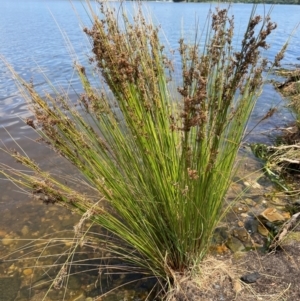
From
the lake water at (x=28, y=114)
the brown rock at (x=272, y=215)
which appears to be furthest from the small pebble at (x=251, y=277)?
the lake water at (x=28, y=114)

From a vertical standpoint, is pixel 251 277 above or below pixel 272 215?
above

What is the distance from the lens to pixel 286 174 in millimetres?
4051

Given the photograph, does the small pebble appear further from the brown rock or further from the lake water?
the lake water

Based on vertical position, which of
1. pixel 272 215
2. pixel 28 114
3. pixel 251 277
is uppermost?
pixel 251 277

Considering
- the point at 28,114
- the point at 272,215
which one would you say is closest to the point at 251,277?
the point at 272,215

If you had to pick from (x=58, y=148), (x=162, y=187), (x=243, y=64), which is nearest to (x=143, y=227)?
(x=162, y=187)

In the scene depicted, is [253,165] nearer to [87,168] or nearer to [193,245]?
[193,245]

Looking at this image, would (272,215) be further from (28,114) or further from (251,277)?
(28,114)

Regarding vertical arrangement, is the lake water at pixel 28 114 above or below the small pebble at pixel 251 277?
below

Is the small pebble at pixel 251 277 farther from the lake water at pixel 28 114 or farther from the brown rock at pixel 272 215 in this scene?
the lake water at pixel 28 114

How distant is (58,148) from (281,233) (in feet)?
6.24

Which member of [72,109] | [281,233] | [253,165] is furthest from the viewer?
[253,165]

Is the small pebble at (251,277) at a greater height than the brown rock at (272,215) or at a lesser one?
greater

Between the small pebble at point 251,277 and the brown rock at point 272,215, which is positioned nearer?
the small pebble at point 251,277
